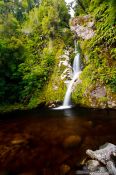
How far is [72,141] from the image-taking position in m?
10.7

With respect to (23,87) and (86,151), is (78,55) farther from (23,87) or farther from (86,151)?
(86,151)

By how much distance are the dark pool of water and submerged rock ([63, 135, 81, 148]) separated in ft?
0.32

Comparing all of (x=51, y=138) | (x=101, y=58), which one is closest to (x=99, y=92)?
(x=101, y=58)

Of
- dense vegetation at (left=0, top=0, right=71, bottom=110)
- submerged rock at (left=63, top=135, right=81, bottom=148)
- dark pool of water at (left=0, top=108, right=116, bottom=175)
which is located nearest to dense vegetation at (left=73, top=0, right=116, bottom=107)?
dark pool of water at (left=0, top=108, right=116, bottom=175)

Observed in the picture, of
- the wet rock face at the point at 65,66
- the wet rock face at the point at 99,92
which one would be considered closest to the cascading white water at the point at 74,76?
the wet rock face at the point at 65,66

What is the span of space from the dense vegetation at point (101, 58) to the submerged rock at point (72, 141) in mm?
5994

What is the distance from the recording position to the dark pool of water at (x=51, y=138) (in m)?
8.85

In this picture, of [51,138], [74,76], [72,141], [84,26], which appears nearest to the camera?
[72,141]

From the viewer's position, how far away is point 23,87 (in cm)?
2183

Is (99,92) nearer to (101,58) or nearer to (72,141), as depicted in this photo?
(101,58)

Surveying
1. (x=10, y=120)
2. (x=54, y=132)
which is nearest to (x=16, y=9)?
(x=10, y=120)

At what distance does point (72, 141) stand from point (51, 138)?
132 cm

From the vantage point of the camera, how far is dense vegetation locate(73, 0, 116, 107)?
16953 millimetres

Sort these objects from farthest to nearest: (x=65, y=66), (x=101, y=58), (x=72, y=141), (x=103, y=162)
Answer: (x=65, y=66)
(x=101, y=58)
(x=72, y=141)
(x=103, y=162)
